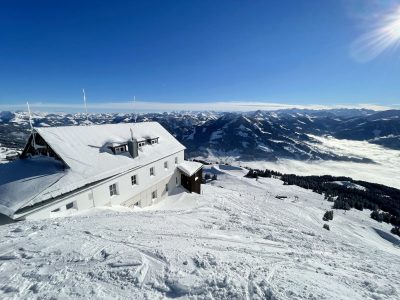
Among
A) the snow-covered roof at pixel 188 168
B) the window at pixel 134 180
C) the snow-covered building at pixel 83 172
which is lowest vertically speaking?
the snow-covered roof at pixel 188 168

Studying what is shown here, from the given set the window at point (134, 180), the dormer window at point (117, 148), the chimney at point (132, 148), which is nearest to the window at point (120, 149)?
the dormer window at point (117, 148)

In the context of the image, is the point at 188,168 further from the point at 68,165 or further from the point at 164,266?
the point at 164,266

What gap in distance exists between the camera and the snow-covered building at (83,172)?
15516mm

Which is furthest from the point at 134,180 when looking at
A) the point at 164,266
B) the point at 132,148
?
the point at 164,266

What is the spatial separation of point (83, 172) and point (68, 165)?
129 centimetres

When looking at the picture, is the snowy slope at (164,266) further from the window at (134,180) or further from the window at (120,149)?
the window at (120,149)

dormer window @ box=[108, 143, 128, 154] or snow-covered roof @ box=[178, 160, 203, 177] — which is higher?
Result: dormer window @ box=[108, 143, 128, 154]

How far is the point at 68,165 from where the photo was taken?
18.0 meters

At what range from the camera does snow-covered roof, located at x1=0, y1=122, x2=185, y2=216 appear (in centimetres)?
1534

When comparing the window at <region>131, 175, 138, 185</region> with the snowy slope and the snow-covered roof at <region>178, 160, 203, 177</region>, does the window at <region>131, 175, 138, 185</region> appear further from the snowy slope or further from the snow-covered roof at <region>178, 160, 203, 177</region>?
the snowy slope

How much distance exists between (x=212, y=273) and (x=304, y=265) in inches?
203

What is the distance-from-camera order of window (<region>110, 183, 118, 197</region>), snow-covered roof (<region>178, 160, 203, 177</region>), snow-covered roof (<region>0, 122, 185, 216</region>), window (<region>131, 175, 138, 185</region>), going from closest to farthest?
snow-covered roof (<region>0, 122, 185, 216</region>) < window (<region>110, 183, 118, 197</region>) < window (<region>131, 175, 138, 185</region>) < snow-covered roof (<region>178, 160, 203, 177</region>)

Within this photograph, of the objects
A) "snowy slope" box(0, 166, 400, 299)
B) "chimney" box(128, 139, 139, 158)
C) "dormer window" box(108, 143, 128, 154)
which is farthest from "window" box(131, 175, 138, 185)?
"snowy slope" box(0, 166, 400, 299)

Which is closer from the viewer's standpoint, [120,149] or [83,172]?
[83,172]
